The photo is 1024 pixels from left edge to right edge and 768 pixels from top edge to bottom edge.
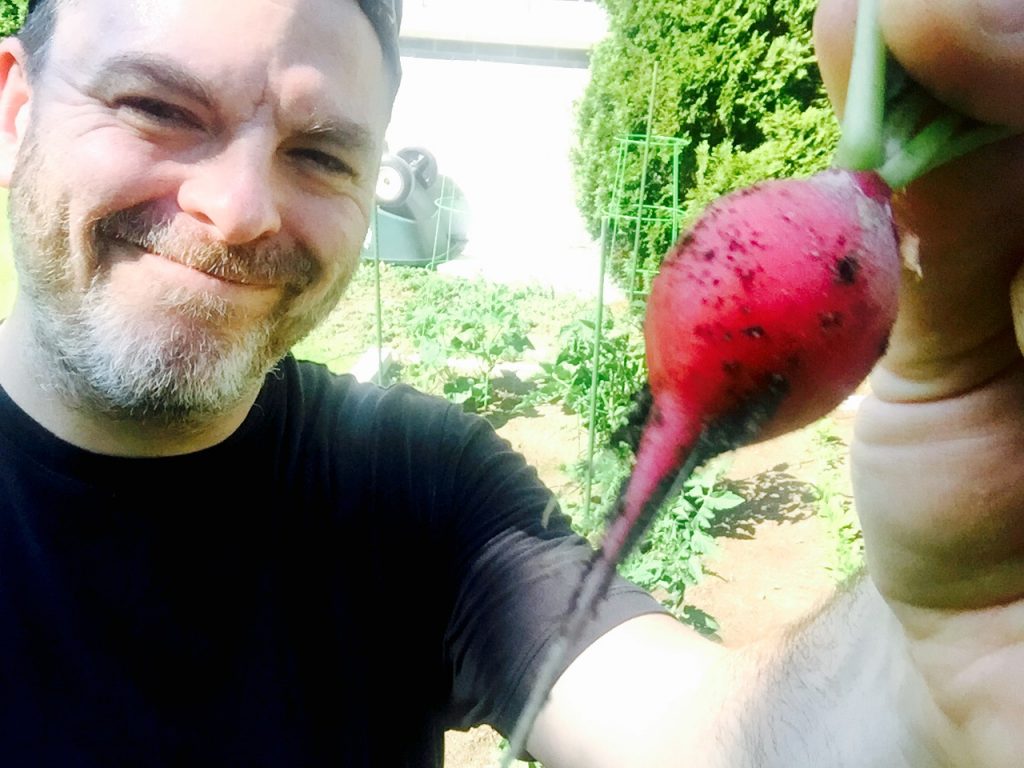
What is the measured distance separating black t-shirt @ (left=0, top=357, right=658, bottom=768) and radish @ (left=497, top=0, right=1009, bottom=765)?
626mm

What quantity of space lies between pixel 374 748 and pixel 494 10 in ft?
25.7

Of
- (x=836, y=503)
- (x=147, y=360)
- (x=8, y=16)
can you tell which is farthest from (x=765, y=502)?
(x=8, y=16)

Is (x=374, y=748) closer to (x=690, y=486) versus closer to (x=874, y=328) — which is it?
(x=874, y=328)

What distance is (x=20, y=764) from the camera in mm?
954

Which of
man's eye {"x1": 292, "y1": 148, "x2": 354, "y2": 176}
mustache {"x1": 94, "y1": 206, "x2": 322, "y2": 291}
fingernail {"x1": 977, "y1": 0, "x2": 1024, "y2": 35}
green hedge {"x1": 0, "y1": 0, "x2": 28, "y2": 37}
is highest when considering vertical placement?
green hedge {"x1": 0, "y1": 0, "x2": 28, "y2": 37}

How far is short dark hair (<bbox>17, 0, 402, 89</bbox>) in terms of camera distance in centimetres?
124

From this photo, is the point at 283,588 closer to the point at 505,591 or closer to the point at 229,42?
the point at 505,591

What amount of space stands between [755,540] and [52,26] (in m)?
2.94

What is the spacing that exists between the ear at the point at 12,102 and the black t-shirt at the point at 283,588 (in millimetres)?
458

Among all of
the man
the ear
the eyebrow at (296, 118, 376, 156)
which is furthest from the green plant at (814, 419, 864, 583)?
the ear

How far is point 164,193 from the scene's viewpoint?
3.64 ft

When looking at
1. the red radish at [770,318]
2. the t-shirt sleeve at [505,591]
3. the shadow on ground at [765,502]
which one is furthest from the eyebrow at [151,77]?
the shadow on ground at [765,502]

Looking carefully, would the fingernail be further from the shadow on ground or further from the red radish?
the shadow on ground

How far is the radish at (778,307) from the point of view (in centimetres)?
52
